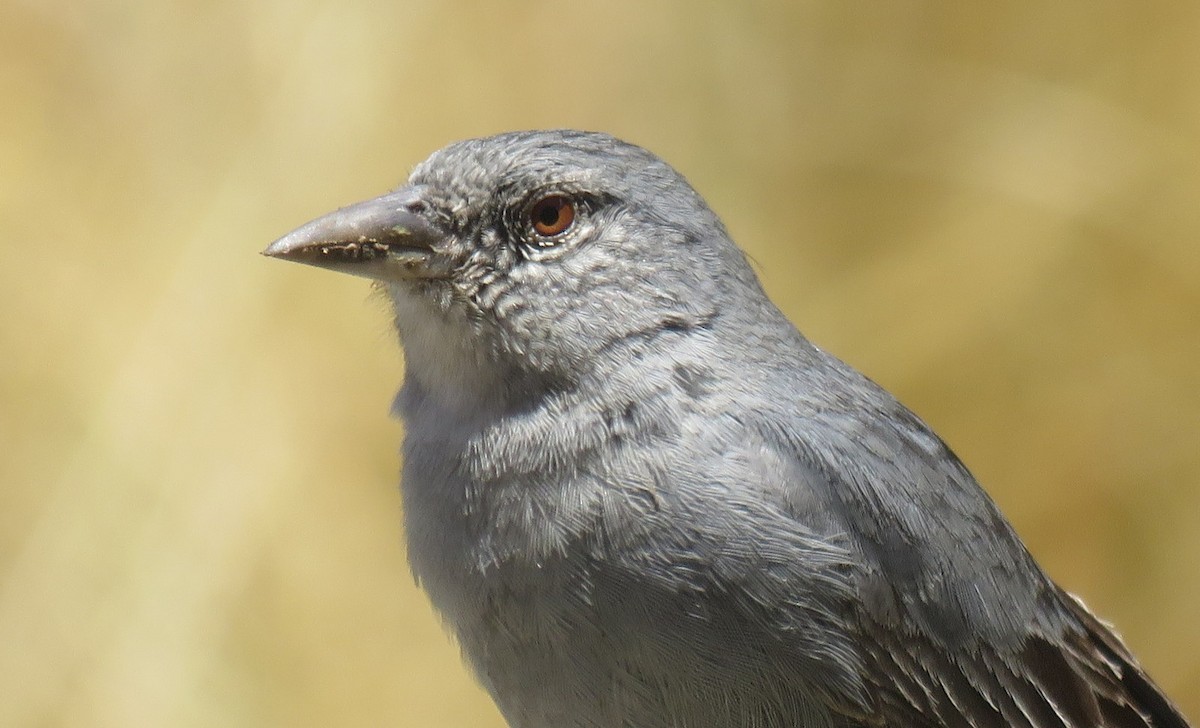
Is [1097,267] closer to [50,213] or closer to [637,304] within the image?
[637,304]

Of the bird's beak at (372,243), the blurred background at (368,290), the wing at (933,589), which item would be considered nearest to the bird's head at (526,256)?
the bird's beak at (372,243)

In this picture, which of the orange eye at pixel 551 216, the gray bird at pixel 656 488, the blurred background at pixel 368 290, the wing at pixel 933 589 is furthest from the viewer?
the blurred background at pixel 368 290

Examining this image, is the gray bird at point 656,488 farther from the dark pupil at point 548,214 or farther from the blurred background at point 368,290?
the blurred background at point 368,290

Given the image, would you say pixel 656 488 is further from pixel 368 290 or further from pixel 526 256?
pixel 368 290

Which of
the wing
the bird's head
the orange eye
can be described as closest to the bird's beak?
the bird's head

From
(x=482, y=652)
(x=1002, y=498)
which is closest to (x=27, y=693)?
(x=482, y=652)

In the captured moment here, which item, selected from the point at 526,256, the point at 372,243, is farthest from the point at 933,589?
the point at 372,243

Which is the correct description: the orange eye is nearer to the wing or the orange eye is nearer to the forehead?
the forehead
